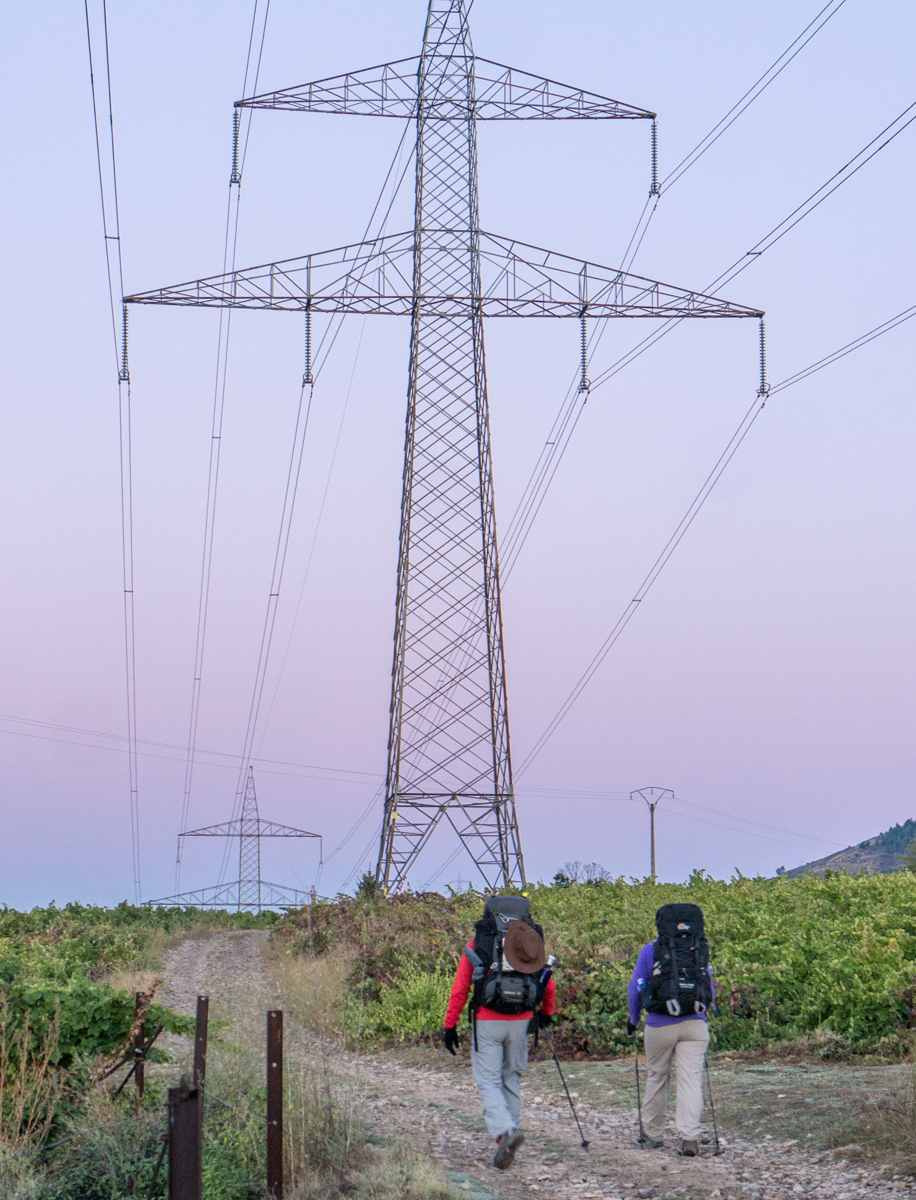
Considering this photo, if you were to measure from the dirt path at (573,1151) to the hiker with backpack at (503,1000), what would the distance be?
1.25ft

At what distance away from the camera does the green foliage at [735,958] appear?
39.5 ft

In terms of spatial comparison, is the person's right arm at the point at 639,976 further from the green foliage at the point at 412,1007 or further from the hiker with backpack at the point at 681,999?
the green foliage at the point at 412,1007

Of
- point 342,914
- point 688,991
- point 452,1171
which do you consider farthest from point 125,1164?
point 342,914

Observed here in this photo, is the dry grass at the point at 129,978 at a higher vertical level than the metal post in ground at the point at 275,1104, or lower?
lower

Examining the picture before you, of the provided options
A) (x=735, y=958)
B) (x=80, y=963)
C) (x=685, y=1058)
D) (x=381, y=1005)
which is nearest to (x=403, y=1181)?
(x=685, y=1058)

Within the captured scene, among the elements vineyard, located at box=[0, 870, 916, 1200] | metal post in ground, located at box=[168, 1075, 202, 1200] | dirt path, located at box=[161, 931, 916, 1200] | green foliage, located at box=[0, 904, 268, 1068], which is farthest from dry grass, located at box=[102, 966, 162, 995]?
metal post in ground, located at box=[168, 1075, 202, 1200]

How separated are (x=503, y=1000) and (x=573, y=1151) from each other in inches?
60.4

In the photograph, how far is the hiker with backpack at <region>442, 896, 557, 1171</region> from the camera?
8727 mm

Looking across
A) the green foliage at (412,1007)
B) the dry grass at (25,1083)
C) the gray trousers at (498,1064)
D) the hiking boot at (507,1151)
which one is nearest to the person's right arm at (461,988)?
the gray trousers at (498,1064)

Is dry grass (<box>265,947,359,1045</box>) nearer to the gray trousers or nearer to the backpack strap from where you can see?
the gray trousers

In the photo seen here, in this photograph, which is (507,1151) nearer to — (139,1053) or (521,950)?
(521,950)

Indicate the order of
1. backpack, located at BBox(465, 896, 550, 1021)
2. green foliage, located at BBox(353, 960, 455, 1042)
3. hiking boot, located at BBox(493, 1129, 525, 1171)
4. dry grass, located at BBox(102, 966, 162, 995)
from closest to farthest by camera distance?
hiking boot, located at BBox(493, 1129, 525, 1171) < backpack, located at BBox(465, 896, 550, 1021) < green foliage, located at BBox(353, 960, 455, 1042) < dry grass, located at BBox(102, 966, 162, 995)

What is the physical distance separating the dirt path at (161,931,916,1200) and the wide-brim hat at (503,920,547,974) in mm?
1386

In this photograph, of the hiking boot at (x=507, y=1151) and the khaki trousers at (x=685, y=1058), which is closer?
the hiking boot at (x=507, y=1151)
